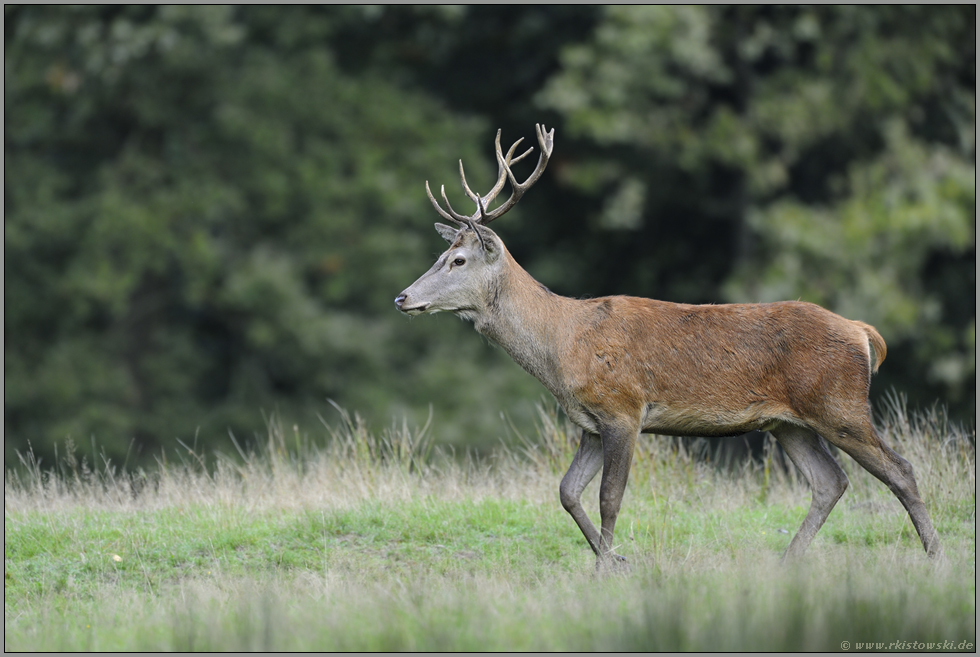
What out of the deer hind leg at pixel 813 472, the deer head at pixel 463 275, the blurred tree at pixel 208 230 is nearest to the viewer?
the deer hind leg at pixel 813 472

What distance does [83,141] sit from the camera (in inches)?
731

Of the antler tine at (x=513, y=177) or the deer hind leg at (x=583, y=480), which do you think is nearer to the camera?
the deer hind leg at (x=583, y=480)

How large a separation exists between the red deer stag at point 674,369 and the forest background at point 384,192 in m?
9.20

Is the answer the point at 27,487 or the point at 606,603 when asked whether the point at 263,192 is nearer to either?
the point at 27,487

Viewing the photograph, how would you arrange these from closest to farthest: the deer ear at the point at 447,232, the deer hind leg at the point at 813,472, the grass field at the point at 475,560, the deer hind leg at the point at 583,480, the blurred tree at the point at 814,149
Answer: the grass field at the point at 475,560 → the deer hind leg at the point at 583,480 → the deer hind leg at the point at 813,472 → the deer ear at the point at 447,232 → the blurred tree at the point at 814,149

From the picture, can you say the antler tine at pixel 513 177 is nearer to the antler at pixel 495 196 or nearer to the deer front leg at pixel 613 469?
the antler at pixel 495 196

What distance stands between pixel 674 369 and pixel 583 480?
2.93 ft

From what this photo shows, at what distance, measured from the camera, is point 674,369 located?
6871 mm

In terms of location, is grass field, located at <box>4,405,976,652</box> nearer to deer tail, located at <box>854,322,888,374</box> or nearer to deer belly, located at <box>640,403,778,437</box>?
deer belly, located at <box>640,403,778,437</box>

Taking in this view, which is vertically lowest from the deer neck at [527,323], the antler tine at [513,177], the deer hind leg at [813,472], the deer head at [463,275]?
the deer hind leg at [813,472]

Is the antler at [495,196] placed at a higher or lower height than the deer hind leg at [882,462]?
higher

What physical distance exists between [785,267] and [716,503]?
28.0ft

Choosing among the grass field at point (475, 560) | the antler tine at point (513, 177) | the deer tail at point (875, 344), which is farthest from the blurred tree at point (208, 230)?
the deer tail at point (875, 344)

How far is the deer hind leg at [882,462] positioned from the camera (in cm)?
670
